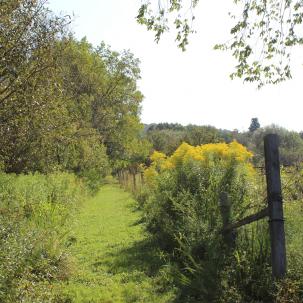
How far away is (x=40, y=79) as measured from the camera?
12680mm

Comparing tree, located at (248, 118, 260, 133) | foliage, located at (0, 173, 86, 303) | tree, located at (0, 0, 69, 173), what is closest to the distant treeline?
tree, located at (248, 118, 260, 133)

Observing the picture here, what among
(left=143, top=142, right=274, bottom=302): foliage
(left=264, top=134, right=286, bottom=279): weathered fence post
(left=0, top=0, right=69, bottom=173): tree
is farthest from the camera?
(left=0, top=0, right=69, bottom=173): tree

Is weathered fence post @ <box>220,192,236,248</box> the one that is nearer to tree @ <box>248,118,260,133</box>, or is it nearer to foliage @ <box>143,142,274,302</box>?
foliage @ <box>143,142,274,302</box>

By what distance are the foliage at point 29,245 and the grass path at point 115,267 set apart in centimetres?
50

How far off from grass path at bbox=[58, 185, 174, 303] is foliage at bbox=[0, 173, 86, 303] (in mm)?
499

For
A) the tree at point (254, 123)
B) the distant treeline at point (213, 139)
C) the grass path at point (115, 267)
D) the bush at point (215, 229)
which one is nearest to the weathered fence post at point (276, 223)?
the bush at point (215, 229)

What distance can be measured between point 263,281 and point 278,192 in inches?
50.2

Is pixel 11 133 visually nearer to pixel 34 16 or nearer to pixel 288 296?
pixel 34 16

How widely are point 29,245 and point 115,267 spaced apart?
106 inches

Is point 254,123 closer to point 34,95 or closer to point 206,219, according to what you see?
point 34,95

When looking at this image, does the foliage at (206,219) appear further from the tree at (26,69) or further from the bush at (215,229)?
the tree at (26,69)

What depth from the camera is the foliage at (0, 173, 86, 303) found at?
6004 millimetres

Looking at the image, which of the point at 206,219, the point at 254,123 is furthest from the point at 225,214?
the point at 254,123

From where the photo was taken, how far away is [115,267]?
9.31 m
